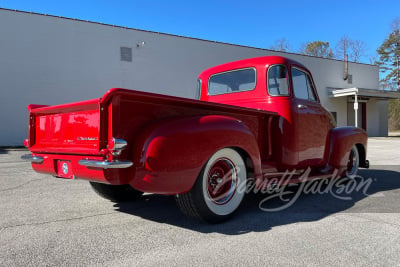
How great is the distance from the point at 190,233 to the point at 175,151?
32.2 inches

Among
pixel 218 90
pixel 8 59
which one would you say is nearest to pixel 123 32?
pixel 8 59

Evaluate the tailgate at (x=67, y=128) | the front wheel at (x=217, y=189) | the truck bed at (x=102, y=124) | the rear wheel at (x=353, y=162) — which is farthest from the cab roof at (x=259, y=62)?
the tailgate at (x=67, y=128)

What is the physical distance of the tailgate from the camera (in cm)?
279

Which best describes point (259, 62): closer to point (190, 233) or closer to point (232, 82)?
point (232, 82)

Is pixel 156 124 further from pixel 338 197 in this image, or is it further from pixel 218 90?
pixel 338 197

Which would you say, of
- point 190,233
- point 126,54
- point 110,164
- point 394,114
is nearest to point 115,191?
point 190,233

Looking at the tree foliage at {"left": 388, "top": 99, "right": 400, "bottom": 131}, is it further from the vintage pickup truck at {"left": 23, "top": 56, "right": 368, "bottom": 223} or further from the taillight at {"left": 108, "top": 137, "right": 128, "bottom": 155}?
the taillight at {"left": 108, "top": 137, "right": 128, "bottom": 155}

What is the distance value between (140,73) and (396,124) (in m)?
33.1

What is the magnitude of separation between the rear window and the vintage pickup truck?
0.05ft

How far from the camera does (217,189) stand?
322 cm

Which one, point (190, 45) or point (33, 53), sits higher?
point (190, 45)

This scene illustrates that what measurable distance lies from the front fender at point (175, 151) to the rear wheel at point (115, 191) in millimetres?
1424

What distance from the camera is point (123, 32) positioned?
51.7ft

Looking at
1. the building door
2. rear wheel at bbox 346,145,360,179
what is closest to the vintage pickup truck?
rear wheel at bbox 346,145,360,179
